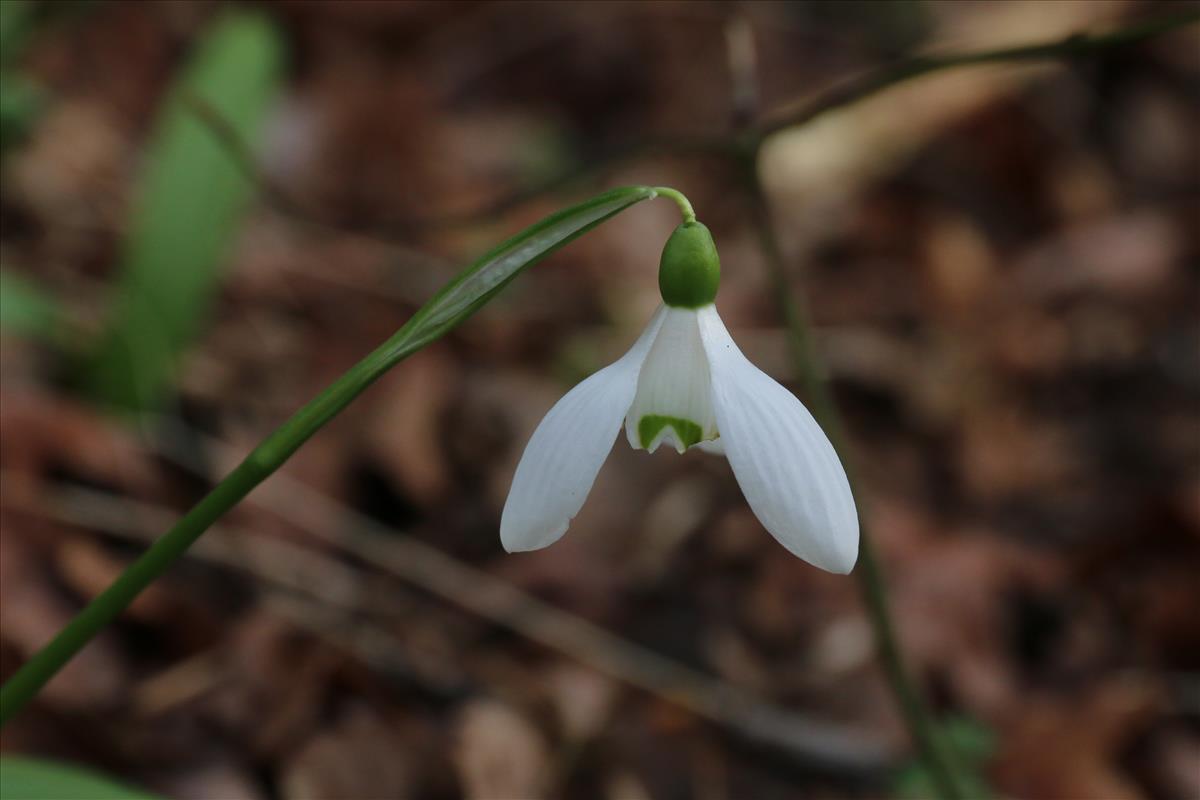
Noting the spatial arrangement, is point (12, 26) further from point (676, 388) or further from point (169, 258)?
point (676, 388)

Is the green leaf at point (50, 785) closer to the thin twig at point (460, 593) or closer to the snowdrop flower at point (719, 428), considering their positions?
the snowdrop flower at point (719, 428)

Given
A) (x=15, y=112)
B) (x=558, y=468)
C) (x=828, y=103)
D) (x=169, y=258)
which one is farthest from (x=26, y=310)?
(x=558, y=468)

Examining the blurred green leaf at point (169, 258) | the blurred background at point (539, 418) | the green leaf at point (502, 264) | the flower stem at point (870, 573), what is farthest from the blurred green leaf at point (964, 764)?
the blurred green leaf at point (169, 258)

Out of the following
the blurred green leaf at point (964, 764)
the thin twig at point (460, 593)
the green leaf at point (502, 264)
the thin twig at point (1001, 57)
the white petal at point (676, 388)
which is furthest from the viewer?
the thin twig at point (460, 593)

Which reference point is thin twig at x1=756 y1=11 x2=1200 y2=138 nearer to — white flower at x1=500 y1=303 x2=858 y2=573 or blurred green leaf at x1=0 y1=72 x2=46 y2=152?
white flower at x1=500 y1=303 x2=858 y2=573

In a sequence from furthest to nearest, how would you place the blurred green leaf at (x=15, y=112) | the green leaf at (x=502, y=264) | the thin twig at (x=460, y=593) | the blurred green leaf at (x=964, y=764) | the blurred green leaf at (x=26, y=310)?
the blurred green leaf at (x=15, y=112) < the blurred green leaf at (x=26, y=310) < the thin twig at (x=460, y=593) < the blurred green leaf at (x=964, y=764) < the green leaf at (x=502, y=264)

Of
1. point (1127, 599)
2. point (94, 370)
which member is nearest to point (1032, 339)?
point (1127, 599)

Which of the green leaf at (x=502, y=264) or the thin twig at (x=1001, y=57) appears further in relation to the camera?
the thin twig at (x=1001, y=57)

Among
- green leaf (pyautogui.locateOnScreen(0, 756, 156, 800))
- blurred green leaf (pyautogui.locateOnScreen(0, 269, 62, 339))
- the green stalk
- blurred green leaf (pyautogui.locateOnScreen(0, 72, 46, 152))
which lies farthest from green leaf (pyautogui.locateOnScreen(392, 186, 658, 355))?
blurred green leaf (pyautogui.locateOnScreen(0, 72, 46, 152))
